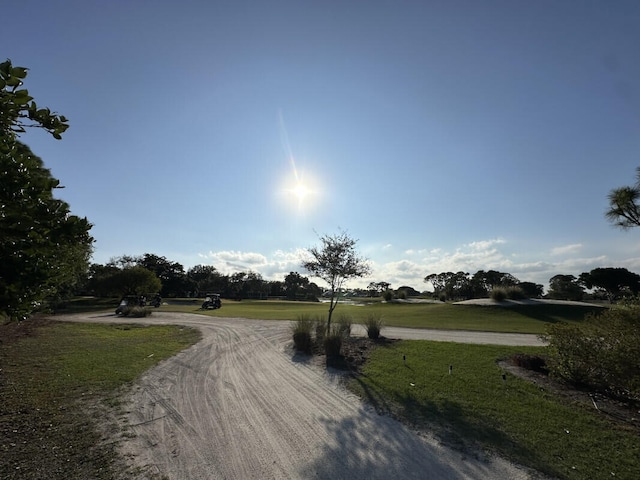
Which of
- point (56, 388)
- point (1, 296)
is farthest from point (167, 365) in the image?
point (1, 296)

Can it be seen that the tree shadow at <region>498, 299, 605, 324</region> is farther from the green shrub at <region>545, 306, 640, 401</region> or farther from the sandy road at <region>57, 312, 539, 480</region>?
the sandy road at <region>57, 312, 539, 480</region>

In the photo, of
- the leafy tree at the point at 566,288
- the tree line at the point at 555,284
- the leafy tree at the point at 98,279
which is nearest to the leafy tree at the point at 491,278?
the tree line at the point at 555,284

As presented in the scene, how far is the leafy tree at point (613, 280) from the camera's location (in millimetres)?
53500

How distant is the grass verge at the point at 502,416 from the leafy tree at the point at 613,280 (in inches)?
2401

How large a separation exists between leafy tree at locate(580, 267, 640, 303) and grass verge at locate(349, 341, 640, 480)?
6099cm

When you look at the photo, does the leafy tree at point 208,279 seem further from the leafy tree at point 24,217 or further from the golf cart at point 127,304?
the leafy tree at point 24,217

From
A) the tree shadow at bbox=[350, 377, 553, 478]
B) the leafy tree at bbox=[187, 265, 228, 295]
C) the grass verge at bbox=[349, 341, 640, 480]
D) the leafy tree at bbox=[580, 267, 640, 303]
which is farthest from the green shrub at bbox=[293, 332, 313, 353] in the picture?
the leafy tree at bbox=[187, 265, 228, 295]

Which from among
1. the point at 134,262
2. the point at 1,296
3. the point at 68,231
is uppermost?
the point at 134,262

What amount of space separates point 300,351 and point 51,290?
12829 mm

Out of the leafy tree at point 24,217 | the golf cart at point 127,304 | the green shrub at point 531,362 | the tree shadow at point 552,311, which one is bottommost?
the green shrub at point 531,362

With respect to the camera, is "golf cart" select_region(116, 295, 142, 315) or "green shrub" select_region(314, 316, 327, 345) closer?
"green shrub" select_region(314, 316, 327, 345)

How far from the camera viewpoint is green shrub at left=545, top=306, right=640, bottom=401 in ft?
24.8

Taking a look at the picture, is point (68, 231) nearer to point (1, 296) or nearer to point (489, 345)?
point (1, 296)

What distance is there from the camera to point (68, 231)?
3.00 meters
